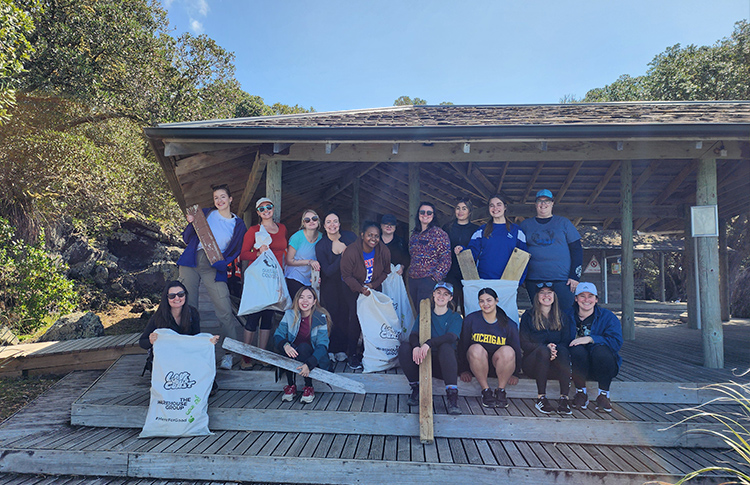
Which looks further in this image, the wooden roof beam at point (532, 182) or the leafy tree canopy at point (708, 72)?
the leafy tree canopy at point (708, 72)

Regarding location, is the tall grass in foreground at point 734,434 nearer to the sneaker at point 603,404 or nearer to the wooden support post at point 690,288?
the sneaker at point 603,404

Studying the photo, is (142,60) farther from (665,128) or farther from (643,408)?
(643,408)

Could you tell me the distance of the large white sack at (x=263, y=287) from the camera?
3.98 meters

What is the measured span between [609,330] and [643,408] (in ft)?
2.90

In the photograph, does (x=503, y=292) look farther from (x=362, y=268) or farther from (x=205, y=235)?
(x=205, y=235)

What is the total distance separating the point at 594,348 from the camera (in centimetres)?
352

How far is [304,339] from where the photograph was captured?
12.8 ft

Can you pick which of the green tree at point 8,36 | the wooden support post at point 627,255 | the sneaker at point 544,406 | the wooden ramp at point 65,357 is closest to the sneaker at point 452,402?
the sneaker at point 544,406

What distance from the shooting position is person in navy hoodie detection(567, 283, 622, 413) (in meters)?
3.49

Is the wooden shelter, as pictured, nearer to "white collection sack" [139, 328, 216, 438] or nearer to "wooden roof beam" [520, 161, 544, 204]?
"wooden roof beam" [520, 161, 544, 204]

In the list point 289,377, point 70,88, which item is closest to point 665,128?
point 289,377

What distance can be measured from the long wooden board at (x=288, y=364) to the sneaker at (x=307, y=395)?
0.15 m

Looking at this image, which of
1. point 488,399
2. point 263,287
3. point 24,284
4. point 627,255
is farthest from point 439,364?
point 24,284

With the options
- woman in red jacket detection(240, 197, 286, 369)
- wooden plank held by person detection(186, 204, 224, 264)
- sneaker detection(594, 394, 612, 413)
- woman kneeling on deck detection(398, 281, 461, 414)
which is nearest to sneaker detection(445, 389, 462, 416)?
woman kneeling on deck detection(398, 281, 461, 414)
